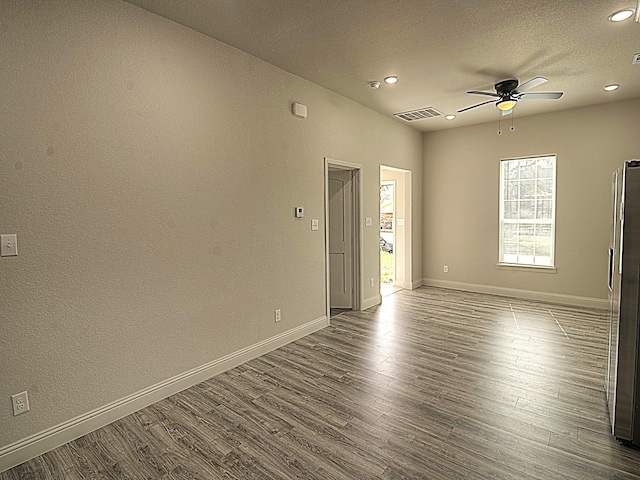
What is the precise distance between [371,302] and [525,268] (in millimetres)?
2632

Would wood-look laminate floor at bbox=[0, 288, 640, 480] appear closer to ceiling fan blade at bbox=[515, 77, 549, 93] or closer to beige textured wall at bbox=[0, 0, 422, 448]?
beige textured wall at bbox=[0, 0, 422, 448]

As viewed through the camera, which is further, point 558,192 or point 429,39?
point 558,192

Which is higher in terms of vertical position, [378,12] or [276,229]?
[378,12]

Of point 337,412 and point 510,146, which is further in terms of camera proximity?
point 510,146

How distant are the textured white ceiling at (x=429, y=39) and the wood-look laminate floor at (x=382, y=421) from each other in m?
2.91

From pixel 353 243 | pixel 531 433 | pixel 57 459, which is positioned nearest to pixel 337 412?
pixel 531 433

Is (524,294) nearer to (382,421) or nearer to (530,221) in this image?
(530,221)

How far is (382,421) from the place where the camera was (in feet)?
8.26

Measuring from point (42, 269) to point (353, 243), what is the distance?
12.1ft

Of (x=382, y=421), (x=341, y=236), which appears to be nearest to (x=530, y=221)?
(x=341, y=236)

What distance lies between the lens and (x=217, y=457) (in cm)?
218

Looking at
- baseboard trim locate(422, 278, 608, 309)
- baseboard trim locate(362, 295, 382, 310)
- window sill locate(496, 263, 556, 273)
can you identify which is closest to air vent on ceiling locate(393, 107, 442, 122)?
window sill locate(496, 263, 556, 273)

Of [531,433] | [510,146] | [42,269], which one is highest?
[510,146]

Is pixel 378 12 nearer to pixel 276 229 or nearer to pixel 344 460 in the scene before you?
pixel 276 229
